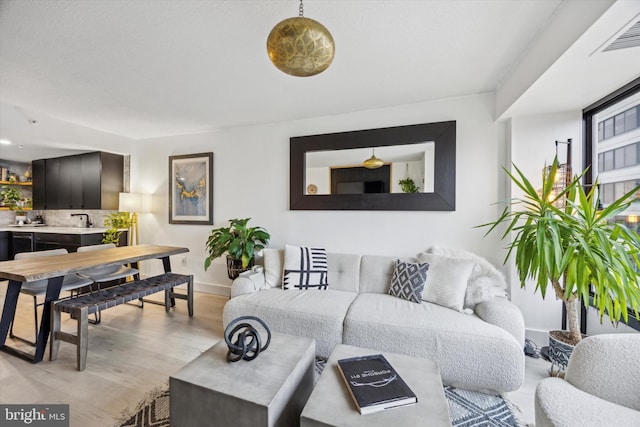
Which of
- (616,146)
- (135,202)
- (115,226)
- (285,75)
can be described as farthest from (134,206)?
(616,146)

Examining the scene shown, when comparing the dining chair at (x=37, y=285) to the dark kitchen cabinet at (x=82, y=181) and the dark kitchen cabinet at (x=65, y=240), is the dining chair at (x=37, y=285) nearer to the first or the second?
the dark kitchen cabinet at (x=65, y=240)

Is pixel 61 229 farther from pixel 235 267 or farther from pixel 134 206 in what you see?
pixel 235 267

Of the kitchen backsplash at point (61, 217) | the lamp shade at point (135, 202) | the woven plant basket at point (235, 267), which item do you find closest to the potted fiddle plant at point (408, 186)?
the woven plant basket at point (235, 267)

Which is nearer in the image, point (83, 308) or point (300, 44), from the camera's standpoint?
point (300, 44)

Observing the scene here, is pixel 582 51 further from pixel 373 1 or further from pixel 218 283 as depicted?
pixel 218 283

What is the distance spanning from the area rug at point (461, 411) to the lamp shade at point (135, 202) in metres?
3.11

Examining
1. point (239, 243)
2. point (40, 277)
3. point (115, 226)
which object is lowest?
point (40, 277)

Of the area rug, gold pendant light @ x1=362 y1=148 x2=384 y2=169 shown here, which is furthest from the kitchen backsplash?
gold pendant light @ x1=362 y1=148 x2=384 y2=169

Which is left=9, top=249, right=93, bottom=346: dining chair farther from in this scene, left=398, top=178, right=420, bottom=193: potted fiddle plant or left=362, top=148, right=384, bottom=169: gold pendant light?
left=398, top=178, right=420, bottom=193: potted fiddle plant

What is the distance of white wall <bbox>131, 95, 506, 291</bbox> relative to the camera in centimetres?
264

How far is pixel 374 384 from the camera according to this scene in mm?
1141

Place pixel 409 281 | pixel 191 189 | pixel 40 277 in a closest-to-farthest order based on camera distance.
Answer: pixel 40 277 → pixel 409 281 → pixel 191 189

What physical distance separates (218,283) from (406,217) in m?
2.78

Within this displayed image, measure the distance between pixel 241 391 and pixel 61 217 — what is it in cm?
668
